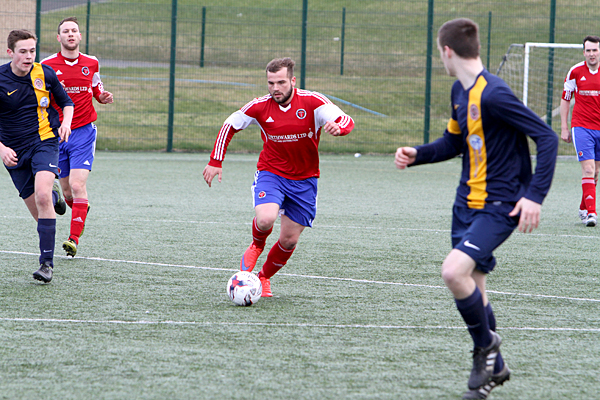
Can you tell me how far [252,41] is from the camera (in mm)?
17781

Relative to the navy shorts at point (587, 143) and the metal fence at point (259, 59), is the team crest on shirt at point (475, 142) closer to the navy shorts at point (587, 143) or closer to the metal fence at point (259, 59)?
the navy shorts at point (587, 143)

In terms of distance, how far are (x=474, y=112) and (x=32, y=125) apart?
3671 millimetres

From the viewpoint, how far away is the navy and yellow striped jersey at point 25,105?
18.6 ft

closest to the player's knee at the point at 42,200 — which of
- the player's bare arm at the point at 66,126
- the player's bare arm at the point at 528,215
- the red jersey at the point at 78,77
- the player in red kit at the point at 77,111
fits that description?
the player's bare arm at the point at 66,126

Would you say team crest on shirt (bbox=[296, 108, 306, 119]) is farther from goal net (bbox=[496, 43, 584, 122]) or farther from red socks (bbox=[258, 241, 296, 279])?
goal net (bbox=[496, 43, 584, 122])

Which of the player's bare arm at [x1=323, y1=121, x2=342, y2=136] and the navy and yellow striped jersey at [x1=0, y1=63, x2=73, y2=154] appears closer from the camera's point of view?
the player's bare arm at [x1=323, y1=121, x2=342, y2=136]

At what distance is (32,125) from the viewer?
226 inches

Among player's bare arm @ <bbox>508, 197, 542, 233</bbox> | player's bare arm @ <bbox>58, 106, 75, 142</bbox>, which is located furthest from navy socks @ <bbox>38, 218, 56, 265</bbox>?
player's bare arm @ <bbox>508, 197, 542, 233</bbox>

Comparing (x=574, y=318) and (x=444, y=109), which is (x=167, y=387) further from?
(x=444, y=109)

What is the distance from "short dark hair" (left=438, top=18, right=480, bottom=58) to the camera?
3.29 m

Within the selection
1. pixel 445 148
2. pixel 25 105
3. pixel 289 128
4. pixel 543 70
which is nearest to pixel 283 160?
pixel 289 128

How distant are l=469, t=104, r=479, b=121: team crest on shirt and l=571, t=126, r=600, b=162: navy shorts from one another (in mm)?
5732

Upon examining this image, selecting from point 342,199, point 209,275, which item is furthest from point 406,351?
point 342,199

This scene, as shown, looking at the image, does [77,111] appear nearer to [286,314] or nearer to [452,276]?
[286,314]
